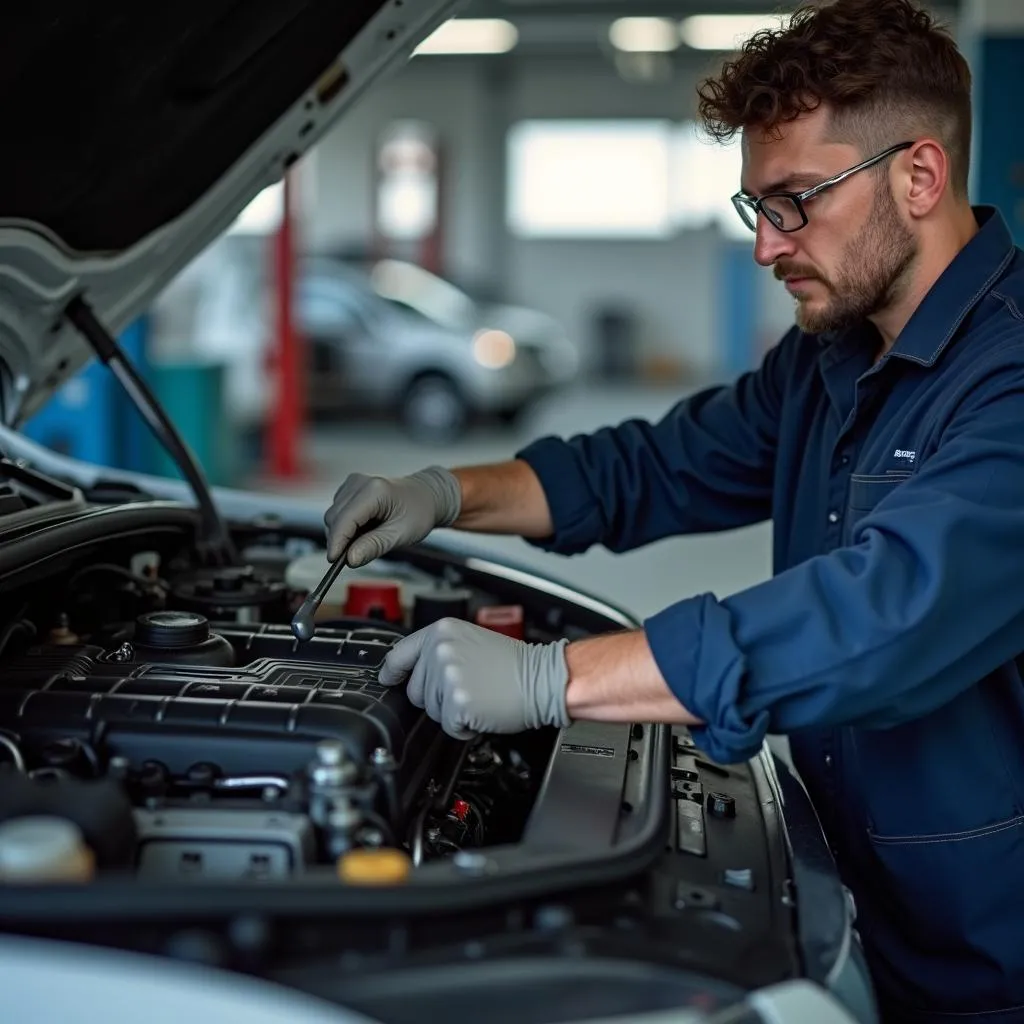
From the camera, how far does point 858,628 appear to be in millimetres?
1218

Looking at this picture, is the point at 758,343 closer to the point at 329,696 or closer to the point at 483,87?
the point at 483,87

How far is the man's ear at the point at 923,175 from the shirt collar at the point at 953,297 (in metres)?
0.08

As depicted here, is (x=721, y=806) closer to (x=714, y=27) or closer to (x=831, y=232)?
(x=831, y=232)

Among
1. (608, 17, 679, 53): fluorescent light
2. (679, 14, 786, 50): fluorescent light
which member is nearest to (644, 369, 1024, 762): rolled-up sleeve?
(679, 14, 786, 50): fluorescent light

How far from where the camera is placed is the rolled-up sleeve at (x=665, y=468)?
2.05 metres

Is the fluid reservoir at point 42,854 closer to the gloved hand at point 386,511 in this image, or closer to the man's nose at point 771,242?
the gloved hand at point 386,511

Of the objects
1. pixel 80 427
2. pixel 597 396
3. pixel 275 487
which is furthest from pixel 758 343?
pixel 80 427

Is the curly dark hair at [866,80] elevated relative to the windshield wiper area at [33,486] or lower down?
elevated

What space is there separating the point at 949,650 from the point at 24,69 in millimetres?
1165

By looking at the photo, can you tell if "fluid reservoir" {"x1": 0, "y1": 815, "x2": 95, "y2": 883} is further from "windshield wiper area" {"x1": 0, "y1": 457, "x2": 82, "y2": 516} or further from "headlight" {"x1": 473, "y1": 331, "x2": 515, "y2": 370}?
"headlight" {"x1": 473, "y1": 331, "x2": 515, "y2": 370}

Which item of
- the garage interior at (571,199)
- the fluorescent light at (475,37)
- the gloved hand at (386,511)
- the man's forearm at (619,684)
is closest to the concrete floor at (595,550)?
the gloved hand at (386,511)

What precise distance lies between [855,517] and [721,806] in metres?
0.40

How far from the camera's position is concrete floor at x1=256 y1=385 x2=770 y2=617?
5.58 m

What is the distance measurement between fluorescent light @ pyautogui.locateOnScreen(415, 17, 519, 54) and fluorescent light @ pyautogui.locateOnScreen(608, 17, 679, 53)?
0.99 m
